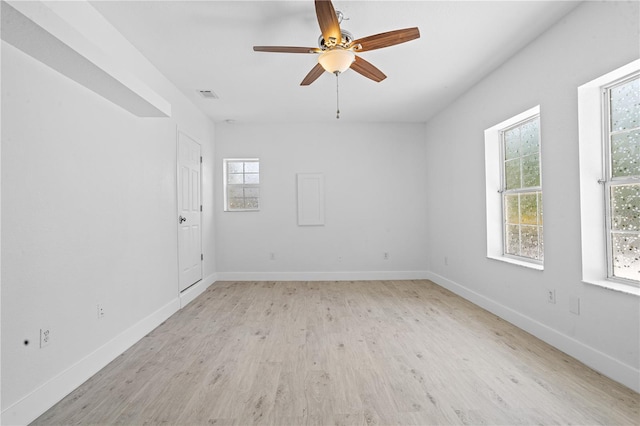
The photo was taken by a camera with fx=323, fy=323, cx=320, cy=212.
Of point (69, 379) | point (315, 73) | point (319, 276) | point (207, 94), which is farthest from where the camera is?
point (319, 276)

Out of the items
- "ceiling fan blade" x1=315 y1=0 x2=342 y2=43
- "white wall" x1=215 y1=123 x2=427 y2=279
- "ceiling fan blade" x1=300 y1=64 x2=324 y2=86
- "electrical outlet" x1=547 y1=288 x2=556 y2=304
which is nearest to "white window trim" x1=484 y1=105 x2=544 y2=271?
"electrical outlet" x1=547 y1=288 x2=556 y2=304

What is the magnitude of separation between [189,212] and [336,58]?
9.61 ft

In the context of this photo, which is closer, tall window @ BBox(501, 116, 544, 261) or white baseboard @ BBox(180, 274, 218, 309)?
tall window @ BBox(501, 116, 544, 261)

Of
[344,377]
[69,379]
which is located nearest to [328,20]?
[344,377]

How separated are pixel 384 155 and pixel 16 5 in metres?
4.85

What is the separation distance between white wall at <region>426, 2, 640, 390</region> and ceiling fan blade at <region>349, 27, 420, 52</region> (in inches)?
49.9

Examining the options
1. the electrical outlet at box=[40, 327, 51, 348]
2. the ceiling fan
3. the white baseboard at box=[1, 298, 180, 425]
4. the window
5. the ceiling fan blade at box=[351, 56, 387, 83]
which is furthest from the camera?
the window

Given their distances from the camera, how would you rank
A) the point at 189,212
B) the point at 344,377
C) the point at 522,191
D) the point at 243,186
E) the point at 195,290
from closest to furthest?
the point at 344,377, the point at 522,191, the point at 189,212, the point at 195,290, the point at 243,186

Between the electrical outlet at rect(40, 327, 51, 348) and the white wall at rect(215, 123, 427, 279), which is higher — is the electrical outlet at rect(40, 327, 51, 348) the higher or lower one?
the lower one

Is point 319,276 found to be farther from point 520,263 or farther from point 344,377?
point 344,377

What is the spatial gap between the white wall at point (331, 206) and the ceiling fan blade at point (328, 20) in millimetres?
3312

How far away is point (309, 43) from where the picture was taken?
9.61 feet

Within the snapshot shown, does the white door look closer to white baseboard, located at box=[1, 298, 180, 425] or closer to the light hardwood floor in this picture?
the light hardwood floor

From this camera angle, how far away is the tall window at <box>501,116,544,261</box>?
124 inches
